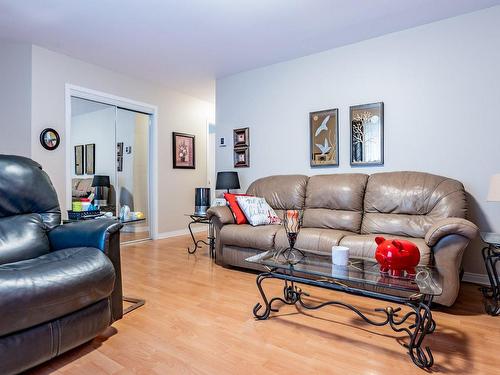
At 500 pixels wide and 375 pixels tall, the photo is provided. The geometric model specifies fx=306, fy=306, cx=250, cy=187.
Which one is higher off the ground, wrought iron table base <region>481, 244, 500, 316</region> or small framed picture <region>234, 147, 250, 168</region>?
small framed picture <region>234, 147, 250, 168</region>

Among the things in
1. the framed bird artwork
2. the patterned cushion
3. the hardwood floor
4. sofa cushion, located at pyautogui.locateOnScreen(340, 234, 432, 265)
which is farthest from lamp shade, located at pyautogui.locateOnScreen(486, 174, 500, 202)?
the patterned cushion

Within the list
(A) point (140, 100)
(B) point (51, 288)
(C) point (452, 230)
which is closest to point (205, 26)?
(A) point (140, 100)

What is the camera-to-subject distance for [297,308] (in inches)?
86.3

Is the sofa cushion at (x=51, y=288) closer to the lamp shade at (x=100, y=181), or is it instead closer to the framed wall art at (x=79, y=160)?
the framed wall art at (x=79, y=160)

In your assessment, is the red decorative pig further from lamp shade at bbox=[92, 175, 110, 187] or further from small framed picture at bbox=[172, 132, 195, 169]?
small framed picture at bbox=[172, 132, 195, 169]

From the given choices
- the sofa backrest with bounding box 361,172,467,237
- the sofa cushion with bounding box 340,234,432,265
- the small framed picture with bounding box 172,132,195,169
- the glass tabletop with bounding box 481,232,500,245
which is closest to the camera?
the glass tabletop with bounding box 481,232,500,245

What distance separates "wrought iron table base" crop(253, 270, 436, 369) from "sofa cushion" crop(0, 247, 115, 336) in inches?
38.1

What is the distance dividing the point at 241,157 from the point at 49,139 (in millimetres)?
2363

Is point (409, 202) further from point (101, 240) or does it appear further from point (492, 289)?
point (101, 240)

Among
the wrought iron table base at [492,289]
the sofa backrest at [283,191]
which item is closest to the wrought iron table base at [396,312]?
the wrought iron table base at [492,289]

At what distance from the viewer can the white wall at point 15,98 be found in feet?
11.3

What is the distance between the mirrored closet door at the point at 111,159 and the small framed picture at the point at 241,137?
150 centimetres

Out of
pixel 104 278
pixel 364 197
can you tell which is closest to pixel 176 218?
pixel 364 197

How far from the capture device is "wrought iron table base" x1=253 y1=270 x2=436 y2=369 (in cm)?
152
